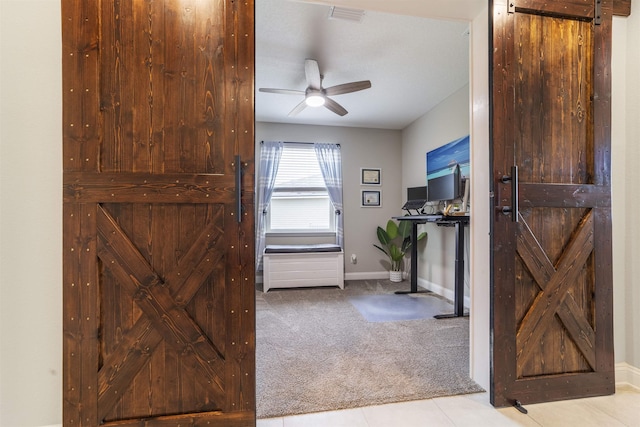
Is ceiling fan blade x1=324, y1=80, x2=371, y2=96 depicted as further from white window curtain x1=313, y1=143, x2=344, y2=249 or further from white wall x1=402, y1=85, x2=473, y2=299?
white window curtain x1=313, y1=143, x2=344, y2=249

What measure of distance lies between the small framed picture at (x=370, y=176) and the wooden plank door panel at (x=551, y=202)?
325 cm

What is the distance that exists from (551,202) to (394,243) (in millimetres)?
3185

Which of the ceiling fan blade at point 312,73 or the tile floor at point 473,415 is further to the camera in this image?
the ceiling fan blade at point 312,73

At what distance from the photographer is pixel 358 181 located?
15.8ft

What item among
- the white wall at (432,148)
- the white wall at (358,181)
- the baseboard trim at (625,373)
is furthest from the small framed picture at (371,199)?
the baseboard trim at (625,373)

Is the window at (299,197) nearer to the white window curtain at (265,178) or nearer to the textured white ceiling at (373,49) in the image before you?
the white window curtain at (265,178)

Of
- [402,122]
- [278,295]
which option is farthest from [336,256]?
[402,122]

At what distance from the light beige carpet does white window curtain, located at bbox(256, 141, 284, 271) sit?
145 cm

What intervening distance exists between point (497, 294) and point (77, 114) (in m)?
2.20

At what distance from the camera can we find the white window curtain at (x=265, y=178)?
444 centimetres

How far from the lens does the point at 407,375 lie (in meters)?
1.83
